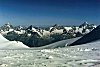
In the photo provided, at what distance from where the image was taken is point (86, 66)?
92.8 ft

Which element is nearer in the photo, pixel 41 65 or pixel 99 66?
pixel 99 66

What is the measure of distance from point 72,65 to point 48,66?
2570 mm

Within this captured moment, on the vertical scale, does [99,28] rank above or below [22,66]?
above

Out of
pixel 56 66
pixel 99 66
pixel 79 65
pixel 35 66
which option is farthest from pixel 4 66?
pixel 99 66

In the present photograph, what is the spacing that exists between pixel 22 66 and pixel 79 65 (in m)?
6.01

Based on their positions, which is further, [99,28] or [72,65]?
[99,28]

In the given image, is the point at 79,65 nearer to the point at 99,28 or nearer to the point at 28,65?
the point at 28,65

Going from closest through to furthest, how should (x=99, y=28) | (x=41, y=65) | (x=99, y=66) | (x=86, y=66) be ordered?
1. (x=99, y=66)
2. (x=86, y=66)
3. (x=41, y=65)
4. (x=99, y=28)

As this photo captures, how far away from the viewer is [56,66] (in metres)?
29.3

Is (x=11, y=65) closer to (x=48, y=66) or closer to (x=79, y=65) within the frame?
(x=48, y=66)

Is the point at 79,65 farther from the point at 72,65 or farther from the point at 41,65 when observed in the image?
the point at 41,65

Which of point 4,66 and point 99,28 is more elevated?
point 99,28

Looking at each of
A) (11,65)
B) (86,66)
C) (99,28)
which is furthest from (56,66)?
(99,28)

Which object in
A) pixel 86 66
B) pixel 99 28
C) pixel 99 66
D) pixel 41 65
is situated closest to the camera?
pixel 99 66
